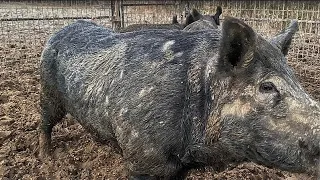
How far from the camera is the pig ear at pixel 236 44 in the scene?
2.72 metres

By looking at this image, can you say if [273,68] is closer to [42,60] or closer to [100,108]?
[100,108]

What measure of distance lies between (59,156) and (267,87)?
293 centimetres

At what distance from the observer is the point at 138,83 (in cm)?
324

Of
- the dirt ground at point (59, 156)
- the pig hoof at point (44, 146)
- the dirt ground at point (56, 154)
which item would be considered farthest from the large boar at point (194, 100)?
the pig hoof at point (44, 146)

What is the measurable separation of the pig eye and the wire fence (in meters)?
4.64

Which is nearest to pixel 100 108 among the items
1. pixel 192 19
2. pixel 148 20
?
pixel 192 19

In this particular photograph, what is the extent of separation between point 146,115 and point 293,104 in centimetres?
101

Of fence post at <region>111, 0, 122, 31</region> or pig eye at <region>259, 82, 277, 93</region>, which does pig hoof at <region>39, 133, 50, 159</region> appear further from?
fence post at <region>111, 0, 122, 31</region>

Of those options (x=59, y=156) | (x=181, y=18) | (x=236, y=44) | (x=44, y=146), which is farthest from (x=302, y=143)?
(x=181, y=18)

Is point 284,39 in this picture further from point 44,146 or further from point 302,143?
point 44,146

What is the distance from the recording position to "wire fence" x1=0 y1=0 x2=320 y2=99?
8688mm

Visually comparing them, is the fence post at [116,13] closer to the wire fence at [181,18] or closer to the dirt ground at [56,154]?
the wire fence at [181,18]

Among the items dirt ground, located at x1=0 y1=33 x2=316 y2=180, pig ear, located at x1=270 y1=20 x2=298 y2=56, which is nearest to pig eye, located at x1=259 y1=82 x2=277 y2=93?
pig ear, located at x1=270 y1=20 x2=298 y2=56

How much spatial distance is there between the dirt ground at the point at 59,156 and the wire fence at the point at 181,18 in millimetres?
2378
